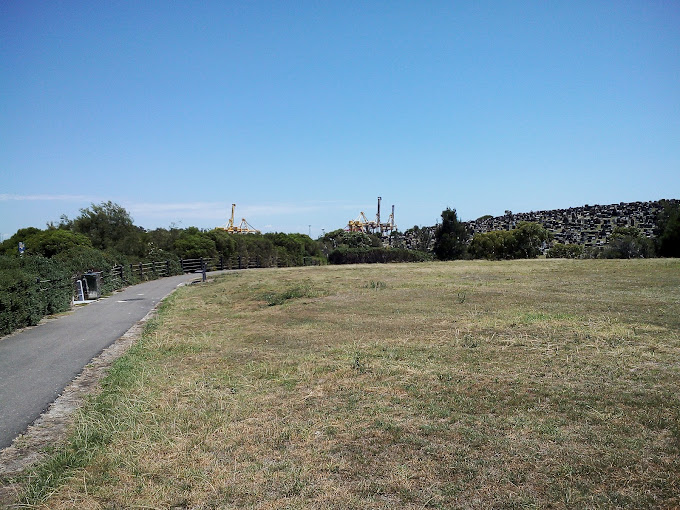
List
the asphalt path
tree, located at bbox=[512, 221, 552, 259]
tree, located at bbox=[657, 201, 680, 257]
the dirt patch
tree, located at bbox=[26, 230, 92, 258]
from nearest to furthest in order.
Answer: the dirt patch < the asphalt path < tree, located at bbox=[657, 201, 680, 257] < tree, located at bbox=[26, 230, 92, 258] < tree, located at bbox=[512, 221, 552, 259]

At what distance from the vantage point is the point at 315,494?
14.2ft

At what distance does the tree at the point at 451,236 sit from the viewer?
54.8 m

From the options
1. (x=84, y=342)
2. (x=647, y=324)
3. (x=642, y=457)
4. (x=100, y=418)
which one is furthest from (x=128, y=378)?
(x=647, y=324)

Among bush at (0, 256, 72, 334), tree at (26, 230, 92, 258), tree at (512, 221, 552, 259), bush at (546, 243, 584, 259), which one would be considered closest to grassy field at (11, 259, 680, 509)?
bush at (0, 256, 72, 334)

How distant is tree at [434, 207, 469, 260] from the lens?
5484 cm

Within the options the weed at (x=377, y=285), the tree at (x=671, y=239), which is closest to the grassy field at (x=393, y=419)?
the weed at (x=377, y=285)

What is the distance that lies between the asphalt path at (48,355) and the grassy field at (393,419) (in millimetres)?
855

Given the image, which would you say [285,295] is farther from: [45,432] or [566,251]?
[566,251]

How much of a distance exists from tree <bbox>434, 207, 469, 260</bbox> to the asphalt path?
40.3m

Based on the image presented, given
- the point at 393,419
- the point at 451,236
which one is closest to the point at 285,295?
the point at 393,419

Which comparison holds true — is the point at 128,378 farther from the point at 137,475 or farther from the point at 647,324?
the point at 647,324

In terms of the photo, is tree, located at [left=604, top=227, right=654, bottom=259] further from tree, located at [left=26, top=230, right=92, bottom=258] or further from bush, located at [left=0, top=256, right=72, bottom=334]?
tree, located at [left=26, top=230, right=92, bottom=258]

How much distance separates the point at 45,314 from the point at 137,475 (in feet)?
49.9

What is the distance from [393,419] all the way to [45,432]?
4.44m
